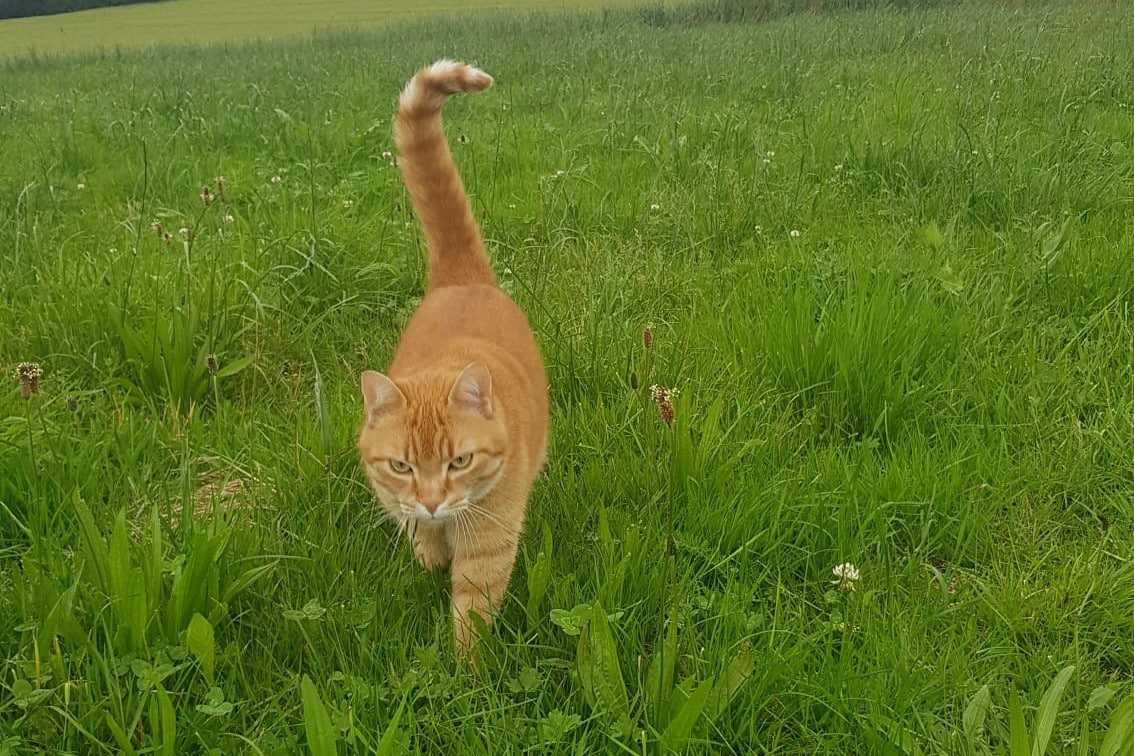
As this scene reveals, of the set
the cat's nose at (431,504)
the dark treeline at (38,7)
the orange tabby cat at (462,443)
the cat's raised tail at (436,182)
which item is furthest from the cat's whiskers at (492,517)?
the dark treeline at (38,7)

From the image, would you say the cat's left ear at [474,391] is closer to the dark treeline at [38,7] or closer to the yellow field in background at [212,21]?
the yellow field in background at [212,21]

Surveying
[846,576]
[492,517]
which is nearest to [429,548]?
[492,517]

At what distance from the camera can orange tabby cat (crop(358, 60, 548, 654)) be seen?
180 centimetres

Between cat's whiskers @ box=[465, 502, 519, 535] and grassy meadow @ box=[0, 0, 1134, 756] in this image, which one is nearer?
grassy meadow @ box=[0, 0, 1134, 756]

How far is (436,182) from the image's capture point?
259cm

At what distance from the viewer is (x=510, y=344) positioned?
2.37 metres

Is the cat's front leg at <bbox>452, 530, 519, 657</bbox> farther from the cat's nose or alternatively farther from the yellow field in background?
the yellow field in background

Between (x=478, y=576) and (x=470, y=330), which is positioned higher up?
(x=470, y=330)

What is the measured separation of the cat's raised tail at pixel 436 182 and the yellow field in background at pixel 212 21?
16.3m

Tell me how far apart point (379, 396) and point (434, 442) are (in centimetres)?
18

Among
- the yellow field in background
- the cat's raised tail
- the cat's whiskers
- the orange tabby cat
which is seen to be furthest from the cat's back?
the yellow field in background

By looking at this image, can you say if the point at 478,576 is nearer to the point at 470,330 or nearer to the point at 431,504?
the point at 431,504

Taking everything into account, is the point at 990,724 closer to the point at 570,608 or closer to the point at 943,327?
the point at 570,608

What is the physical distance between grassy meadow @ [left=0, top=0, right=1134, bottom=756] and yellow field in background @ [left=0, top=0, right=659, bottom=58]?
14614mm
